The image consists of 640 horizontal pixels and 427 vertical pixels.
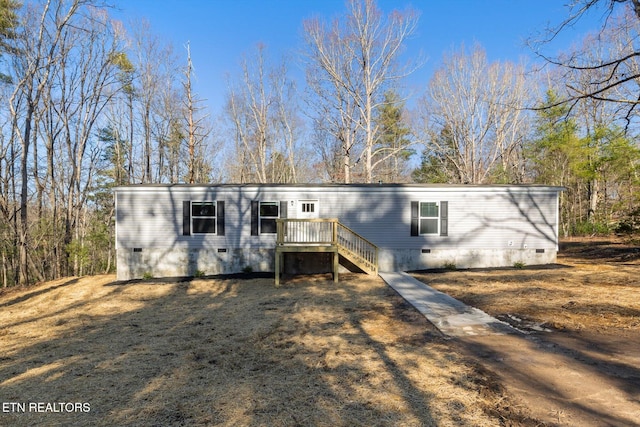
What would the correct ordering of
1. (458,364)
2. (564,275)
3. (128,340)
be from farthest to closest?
(564,275) → (128,340) → (458,364)

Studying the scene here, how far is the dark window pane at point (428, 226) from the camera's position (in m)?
12.0

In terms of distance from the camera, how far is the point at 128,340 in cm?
557

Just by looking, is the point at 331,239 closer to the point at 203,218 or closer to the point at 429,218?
the point at 429,218

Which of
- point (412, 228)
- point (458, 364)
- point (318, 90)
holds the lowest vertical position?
point (458, 364)

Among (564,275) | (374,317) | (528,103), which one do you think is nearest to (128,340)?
(374,317)

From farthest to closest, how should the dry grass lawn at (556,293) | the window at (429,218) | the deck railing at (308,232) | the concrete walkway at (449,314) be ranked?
the window at (429,218)
the deck railing at (308,232)
the dry grass lawn at (556,293)
the concrete walkway at (449,314)

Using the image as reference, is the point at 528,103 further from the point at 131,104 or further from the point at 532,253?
the point at 131,104

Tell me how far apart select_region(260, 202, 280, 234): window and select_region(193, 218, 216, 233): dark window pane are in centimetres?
184

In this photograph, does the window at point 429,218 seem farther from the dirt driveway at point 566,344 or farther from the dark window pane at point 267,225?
the dark window pane at point 267,225

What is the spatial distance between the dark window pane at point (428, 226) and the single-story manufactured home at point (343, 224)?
0.12 ft

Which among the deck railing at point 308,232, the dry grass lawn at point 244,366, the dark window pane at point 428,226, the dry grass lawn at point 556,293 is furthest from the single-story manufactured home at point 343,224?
the dry grass lawn at point 244,366

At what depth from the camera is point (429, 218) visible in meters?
12.0

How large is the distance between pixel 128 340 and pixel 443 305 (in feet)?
20.3

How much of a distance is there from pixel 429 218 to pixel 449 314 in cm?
634
